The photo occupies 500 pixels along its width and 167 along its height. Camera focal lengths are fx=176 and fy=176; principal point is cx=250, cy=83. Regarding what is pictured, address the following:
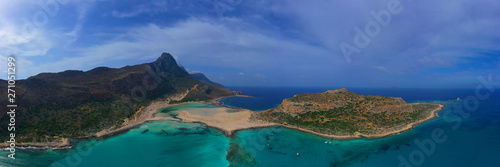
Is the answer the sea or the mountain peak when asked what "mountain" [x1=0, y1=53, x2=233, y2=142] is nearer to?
the sea

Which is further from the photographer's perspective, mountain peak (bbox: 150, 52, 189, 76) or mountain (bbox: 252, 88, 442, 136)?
mountain peak (bbox: 150, 52, 189, 76)

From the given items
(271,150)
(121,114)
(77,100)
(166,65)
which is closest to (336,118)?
(271,150)

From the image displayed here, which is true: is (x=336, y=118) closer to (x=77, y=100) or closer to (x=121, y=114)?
(x=121, y=114)

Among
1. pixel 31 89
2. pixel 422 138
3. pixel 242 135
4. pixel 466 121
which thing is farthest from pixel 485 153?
pixel 31 89

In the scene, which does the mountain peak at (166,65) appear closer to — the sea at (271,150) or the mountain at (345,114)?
the sea at (271,150)

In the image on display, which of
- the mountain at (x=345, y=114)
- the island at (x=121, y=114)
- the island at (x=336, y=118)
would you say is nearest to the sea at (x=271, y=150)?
the island at (x=336, y=118)

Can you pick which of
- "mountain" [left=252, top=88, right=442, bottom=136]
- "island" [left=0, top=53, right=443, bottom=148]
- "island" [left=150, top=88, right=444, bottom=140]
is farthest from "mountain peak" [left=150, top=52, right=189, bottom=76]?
"mountain" [left=252, top=88, right=442, bottom=136]
